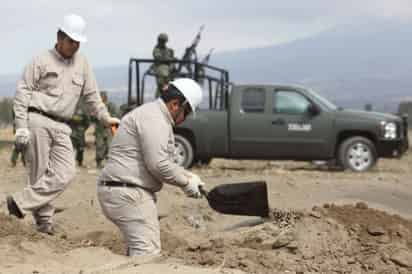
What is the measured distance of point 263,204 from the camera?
873cm

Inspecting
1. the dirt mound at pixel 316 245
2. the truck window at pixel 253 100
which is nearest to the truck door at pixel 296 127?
the truck window at pixel 253 100

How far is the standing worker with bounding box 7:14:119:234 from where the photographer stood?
365 inches

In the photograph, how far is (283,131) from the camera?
18984mm

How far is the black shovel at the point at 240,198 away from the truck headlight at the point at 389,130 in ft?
35.2

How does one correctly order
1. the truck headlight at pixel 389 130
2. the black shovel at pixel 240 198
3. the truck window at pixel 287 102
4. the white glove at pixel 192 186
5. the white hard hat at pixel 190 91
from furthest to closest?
1. the truck headlight at pixel 389 130
2. the truck window at pixel 287 102
3. the black shovel at pixel 240 198
4. the white glove at pixel 192 186
5. the white hard hat at pixel 190 91

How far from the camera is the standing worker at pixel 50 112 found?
30.4 ft

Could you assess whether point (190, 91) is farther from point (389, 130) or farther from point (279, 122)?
point (389, 130)

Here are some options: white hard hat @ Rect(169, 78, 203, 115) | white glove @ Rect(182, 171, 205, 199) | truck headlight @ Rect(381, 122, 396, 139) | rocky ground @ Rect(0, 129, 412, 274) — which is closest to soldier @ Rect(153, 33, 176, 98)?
truck headlight @ Rect(381, 122, 396, 139)

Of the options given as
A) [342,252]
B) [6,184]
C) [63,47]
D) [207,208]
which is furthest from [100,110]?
[6,184]

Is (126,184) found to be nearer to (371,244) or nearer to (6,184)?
(371,244)

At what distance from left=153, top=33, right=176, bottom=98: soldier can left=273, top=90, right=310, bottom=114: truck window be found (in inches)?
87.3

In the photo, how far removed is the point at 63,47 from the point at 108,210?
1.99 metres

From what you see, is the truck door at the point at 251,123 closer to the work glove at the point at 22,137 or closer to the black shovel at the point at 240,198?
the work glove at the point at 22,137

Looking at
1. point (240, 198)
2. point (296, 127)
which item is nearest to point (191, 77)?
point (296, 127)
